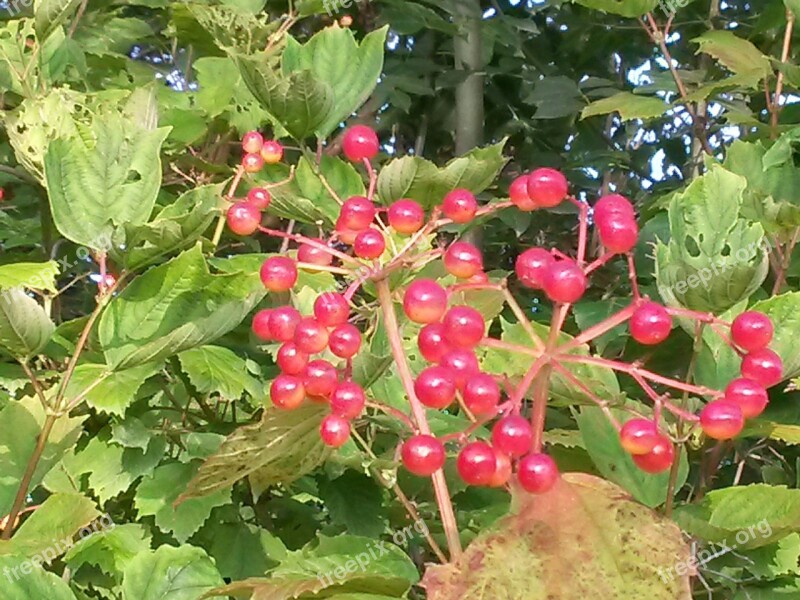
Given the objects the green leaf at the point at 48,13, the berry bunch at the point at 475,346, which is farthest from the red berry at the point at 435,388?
the green leaf at the point at 48,13

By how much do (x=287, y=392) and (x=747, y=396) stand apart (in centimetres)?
27

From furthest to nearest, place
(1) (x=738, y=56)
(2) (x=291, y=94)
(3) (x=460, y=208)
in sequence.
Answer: (1) (x=738, y=56), (2) (x=291, y=94), (3) (x=460, y=208)

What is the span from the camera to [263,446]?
551mm

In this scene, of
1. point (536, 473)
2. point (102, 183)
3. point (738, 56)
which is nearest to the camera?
point (536, 473)

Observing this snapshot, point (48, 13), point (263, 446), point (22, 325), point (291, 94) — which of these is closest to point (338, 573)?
point (263, 446)

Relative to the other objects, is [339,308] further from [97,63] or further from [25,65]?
[97,63]

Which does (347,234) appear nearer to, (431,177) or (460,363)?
(460,363)

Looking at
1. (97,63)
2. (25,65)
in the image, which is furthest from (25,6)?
(25,65)

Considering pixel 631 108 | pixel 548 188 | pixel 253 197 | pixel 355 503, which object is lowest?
pixel 355 503

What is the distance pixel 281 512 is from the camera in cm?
88

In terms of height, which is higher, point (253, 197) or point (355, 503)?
point (253, 197)

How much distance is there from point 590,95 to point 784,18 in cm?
35

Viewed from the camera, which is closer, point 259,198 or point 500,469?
point 500,469

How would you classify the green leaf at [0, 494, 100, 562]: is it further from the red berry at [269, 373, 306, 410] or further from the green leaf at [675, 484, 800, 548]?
the green leaf at [675, 484, 800, 548]
